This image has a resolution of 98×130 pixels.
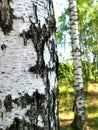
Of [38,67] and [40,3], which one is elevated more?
[40,3]

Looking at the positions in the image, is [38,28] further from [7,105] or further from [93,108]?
[93,108]

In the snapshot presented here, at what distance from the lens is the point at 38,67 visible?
112 cm

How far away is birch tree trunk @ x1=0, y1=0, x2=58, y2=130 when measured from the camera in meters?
1.05

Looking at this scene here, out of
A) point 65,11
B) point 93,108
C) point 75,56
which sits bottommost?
point 93,108

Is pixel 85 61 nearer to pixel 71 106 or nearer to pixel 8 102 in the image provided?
pixel 71 106

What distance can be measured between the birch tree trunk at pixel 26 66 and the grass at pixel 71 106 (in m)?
12.7

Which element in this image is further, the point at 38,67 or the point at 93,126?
the point at 93,126

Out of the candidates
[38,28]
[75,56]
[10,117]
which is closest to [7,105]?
[10,117]

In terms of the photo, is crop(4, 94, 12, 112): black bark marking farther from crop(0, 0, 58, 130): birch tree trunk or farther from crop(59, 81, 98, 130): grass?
crop(59, 81, 98, 130): grass


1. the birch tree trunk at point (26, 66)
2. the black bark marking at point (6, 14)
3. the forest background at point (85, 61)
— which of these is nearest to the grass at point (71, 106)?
the forest background at point (85, 61)

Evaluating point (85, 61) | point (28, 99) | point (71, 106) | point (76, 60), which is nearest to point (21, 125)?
point (28, 99)

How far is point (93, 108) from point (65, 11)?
1074cm

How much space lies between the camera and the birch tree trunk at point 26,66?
1.05 meters

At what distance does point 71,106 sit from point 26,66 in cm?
2075
